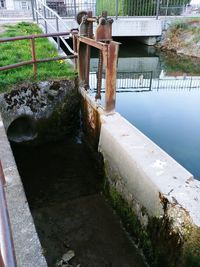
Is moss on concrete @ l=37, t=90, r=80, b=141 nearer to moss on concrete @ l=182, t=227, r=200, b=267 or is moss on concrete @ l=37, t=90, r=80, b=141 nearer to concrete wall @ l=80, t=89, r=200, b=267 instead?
concrete wall @ l=80, t=89, r=200, b=267

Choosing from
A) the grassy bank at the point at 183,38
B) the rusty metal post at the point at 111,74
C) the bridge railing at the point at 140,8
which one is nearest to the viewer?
the rusty metal post at the point at 111,74

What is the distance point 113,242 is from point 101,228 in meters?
0.28

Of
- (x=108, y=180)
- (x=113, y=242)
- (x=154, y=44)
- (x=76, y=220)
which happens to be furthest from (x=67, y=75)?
(x=154, y=44)

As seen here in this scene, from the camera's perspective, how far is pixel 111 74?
4.70 metres

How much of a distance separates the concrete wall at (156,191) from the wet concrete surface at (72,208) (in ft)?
1.13

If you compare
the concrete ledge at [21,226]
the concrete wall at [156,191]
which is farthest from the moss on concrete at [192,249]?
the concrete ledge at [21,226]

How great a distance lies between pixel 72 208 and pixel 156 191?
5.54 feet

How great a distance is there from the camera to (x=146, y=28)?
615 inches

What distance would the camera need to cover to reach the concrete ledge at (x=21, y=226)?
230 centimetres

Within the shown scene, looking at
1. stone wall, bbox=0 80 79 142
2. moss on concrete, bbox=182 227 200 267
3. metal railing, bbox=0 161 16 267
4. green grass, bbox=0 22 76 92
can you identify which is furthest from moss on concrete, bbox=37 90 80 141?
metal railing, bbox=0 161 16 267

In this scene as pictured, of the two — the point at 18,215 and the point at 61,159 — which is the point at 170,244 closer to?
the point at 18,215

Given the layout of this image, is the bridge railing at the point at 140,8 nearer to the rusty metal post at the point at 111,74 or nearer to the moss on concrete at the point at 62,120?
the moss on concrete at the point at 62,120

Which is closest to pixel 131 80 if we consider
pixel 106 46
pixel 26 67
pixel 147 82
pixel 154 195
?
pixel 147 82

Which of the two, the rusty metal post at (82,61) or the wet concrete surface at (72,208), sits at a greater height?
the rusty metal post at (82,61)
